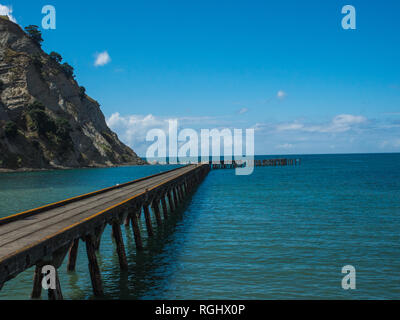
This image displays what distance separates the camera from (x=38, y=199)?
123 feet

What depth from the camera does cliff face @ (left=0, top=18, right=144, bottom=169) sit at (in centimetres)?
9094

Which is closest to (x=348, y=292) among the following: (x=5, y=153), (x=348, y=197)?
(x=348, y=197)

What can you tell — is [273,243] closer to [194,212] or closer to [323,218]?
[323,218]

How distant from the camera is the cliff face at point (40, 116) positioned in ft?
298

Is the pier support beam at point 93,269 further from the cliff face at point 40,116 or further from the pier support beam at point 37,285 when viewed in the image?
the cliff face at point 40,116

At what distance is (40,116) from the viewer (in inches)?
3772

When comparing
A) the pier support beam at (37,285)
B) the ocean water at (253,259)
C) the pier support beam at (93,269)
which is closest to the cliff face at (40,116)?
the ocean water at (253,259)

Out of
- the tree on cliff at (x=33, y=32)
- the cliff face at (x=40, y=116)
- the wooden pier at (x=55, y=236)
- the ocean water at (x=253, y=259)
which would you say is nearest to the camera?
the wooden pier at (x=55, y=236)

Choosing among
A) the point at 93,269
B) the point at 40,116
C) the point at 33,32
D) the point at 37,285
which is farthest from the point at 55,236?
the point at 33,32

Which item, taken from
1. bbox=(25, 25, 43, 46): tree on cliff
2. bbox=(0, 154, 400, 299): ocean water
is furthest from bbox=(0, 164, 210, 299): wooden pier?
bbox=(25, 25, 43, 46): tree on cliff

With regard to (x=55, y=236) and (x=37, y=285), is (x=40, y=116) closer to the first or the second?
A: (x=37, y=285)

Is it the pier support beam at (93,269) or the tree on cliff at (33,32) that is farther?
the tree on cliff at (33,32)

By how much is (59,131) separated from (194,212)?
261 feet
